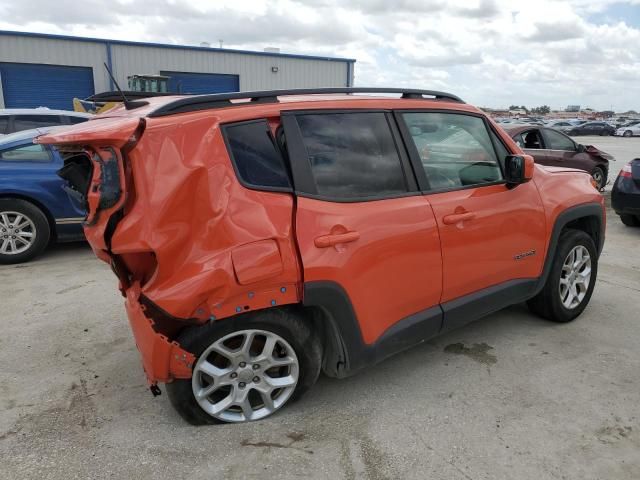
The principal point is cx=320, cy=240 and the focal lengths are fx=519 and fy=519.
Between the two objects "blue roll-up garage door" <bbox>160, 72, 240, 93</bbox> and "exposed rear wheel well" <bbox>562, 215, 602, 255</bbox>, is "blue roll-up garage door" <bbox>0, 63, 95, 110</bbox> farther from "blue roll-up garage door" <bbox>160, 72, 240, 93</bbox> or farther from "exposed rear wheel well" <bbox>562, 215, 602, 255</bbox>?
"exposed rear wheel well" <bbox>562, 215, 602, 255</bbox>

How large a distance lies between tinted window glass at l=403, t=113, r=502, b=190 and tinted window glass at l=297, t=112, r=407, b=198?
0.24 metres

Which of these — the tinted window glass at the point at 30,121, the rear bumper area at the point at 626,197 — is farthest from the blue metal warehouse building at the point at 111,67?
the rear bumper area at the point at 626,197

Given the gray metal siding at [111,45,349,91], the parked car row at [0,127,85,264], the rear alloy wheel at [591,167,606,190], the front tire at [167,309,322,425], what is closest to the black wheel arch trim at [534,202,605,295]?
the front tire at [167,309,322,425]

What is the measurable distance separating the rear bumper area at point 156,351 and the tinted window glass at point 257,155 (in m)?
0.81

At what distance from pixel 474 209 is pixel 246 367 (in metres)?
1.72

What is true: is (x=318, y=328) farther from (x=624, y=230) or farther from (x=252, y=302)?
(x=624, y=230)

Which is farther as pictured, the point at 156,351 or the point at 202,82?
the point at 202,82

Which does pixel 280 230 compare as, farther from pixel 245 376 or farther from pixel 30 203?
pixel 30 203

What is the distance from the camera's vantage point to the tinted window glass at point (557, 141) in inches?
410

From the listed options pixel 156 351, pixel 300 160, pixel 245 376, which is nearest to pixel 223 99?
pixel 300 160

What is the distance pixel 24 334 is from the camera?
13.2 ft

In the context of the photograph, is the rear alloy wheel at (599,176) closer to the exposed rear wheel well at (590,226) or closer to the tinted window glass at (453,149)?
the exposed rear wheel well at (590,226)

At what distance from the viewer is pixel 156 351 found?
2504 millimetres

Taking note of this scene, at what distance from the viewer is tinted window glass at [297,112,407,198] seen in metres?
2.79
